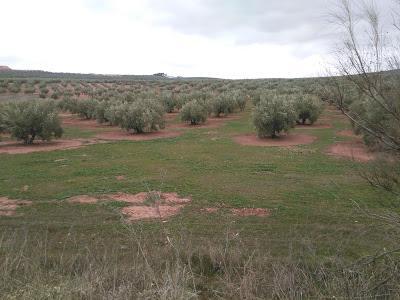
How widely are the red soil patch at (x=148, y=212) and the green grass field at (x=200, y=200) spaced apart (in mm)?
342

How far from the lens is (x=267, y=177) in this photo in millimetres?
15859

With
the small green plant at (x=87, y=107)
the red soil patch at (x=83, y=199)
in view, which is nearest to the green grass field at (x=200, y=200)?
the red soil patch at (x=83, y=199)

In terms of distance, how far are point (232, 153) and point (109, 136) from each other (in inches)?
457

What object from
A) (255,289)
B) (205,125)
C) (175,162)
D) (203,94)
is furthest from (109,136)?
(255,289)

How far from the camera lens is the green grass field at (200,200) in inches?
335

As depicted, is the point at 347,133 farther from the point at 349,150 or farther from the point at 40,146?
the point at 40,146

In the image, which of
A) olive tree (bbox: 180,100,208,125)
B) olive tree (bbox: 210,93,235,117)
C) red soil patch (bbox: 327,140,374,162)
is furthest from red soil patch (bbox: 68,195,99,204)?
olive tree (bbox: 210,93,235,117)

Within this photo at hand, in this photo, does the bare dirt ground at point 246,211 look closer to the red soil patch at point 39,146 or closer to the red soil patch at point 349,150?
the red soil patch at point 349,150

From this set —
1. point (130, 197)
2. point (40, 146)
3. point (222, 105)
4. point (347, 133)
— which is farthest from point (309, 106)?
point (130, 197)

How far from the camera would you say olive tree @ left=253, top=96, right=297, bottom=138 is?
2554 centimetres

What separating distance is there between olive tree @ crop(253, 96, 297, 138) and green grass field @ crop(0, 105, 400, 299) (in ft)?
8.85

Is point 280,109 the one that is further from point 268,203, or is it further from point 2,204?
point 2,204

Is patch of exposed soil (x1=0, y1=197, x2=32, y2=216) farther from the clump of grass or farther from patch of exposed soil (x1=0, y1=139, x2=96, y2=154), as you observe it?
patch of exposed soil (x1=0, y1=139, x2=96, y2=154)

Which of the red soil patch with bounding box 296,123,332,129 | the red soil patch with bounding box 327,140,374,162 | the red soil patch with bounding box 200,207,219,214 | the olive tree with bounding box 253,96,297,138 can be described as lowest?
the red soil patch with bounding box 200,207,219,214
